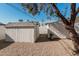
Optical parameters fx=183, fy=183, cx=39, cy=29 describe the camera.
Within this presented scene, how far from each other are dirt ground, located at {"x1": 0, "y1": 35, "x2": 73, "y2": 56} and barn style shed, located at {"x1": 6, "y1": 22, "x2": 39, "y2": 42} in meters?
0.08

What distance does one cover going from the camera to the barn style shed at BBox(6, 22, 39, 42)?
267 centimetres

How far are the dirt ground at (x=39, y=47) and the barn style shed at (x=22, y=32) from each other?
0.26ft

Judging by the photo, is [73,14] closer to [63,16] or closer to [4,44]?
[63,16]

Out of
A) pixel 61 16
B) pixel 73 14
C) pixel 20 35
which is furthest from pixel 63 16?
pixel 20 35

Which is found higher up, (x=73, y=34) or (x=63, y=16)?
(x=63, y=16)

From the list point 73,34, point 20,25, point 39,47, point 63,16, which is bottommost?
point 39,47

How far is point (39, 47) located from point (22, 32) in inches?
13.9

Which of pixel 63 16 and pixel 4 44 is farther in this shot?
pixel 63 16

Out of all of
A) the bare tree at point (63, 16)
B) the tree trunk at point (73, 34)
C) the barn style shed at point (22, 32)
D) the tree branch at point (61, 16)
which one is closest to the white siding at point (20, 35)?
the barn style shed at point (22, 32)

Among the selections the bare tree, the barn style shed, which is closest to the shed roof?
the barn style shed

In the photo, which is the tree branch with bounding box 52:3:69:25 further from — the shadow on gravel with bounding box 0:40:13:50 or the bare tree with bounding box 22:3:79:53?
the shadow on gravel with bounding box 0:40:13:50

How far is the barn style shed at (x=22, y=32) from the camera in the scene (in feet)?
8.78

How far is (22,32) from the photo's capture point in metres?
2.81

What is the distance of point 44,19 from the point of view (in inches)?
109
